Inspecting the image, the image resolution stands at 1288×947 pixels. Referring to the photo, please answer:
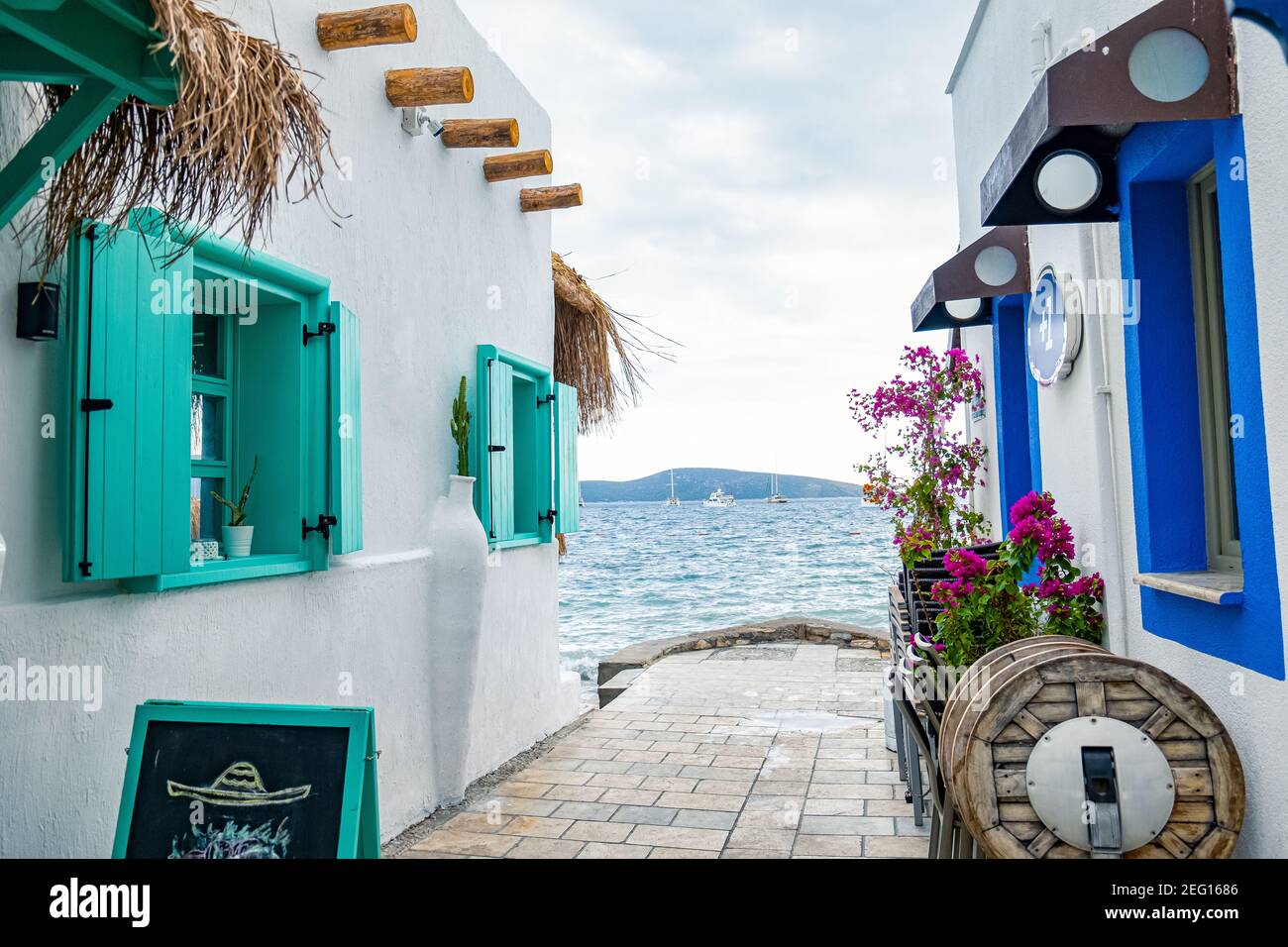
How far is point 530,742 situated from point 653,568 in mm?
29102

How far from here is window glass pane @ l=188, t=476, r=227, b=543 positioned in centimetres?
350

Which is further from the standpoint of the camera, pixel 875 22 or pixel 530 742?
pixel 875 22

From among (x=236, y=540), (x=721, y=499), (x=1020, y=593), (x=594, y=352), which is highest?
(x=721, y=499)

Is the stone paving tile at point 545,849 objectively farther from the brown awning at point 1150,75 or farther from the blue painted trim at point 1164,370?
the brown awning at point 1150,75

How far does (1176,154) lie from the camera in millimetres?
2875

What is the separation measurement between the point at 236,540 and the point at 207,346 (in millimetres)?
802

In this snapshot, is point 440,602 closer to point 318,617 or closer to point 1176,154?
point 318,617

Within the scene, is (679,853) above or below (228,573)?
below

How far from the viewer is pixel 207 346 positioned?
368 cm

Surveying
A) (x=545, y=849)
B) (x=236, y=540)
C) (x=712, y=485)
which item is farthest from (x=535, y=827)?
(x=712, y=485)

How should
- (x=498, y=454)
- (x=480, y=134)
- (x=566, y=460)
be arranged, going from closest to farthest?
(x=480, y=134) → (x=498, y=454) → (x=566, y=460)

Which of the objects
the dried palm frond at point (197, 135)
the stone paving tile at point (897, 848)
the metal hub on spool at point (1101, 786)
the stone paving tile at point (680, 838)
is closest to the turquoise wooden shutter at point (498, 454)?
the stone paving tile at point (680, 838)

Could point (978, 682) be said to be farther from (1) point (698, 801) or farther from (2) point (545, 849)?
(1) point (698, 801)

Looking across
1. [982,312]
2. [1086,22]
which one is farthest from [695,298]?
[1086,22]
